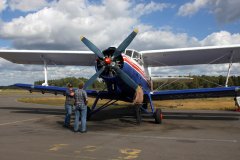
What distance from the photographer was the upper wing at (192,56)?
14602 millimetres

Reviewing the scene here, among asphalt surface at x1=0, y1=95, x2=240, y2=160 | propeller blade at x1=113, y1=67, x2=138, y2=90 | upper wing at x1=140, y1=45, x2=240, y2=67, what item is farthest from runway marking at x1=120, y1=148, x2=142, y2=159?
upper wing at x1=140, y1=45, x2=240, y2=67

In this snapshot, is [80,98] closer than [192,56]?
Yes

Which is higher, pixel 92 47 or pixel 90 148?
pixel 92 47

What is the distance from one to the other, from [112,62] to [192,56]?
6.66 m

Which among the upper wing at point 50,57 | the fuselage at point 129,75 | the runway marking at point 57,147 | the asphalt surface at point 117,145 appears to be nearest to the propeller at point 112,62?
the fuselage at point 129,75

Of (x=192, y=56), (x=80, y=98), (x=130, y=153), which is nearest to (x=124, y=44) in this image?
(x=80, y=98)

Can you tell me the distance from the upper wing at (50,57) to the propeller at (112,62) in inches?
161

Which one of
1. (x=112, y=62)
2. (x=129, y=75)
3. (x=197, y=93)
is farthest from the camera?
(x=197, y=93)

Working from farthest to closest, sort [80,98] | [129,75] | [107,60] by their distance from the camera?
[129,75], [107,60], [80,98]

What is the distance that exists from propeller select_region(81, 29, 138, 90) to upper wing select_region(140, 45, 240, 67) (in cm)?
395

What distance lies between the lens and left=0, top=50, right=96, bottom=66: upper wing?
A: 16031mm

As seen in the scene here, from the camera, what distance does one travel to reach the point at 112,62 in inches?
438

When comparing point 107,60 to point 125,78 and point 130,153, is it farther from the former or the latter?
point 130,153

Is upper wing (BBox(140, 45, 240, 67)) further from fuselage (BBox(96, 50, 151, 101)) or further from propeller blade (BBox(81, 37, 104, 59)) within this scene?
propeller blade (BBox(81, 37, 104, 59))
